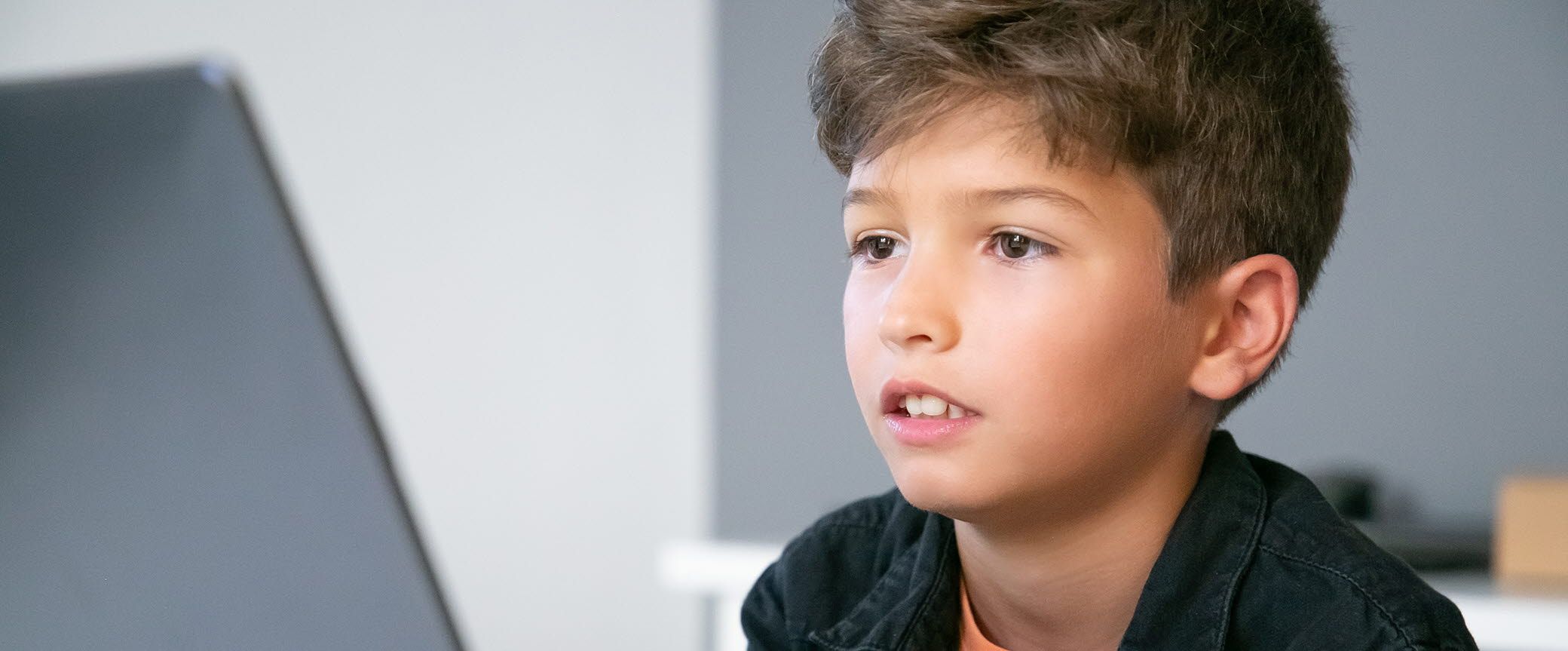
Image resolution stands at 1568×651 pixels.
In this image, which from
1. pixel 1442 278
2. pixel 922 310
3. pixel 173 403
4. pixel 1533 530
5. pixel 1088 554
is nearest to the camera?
pixel 173 403

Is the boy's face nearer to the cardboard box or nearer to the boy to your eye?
the boy

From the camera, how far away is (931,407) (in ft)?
2.44

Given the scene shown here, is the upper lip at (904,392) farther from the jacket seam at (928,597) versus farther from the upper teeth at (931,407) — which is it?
the jacket seam at (928,597)

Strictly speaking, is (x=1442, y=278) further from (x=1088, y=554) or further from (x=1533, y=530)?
(x=1088, y=554)

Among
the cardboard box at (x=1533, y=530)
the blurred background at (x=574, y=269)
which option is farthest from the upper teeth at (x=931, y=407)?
the blurred background at (x=574, y=269)

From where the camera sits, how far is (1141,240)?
0.77 meters

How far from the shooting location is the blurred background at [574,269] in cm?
256

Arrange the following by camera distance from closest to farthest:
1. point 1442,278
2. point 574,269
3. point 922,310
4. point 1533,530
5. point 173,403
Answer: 1. point 173,403
2. point 922,310
3. point 1533,530
4. point 1442,278
5. point 574,269

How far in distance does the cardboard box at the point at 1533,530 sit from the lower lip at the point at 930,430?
978 mm

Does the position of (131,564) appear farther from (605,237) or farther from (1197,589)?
(605,237)

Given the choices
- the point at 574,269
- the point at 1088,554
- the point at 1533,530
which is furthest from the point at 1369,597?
the point at 574,269

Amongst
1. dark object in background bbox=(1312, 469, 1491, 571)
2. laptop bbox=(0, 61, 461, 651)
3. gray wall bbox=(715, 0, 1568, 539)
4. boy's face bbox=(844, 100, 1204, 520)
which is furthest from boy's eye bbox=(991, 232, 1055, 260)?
gray wall bbox=(715, 0, 1568, 539)

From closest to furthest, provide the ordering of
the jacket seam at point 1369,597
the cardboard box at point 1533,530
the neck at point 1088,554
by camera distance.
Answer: the jacket seam at point 1369,597 → the neck at point 1088,554 → the cardboard box at point 1533,530

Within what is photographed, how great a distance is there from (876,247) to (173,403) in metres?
0.48
